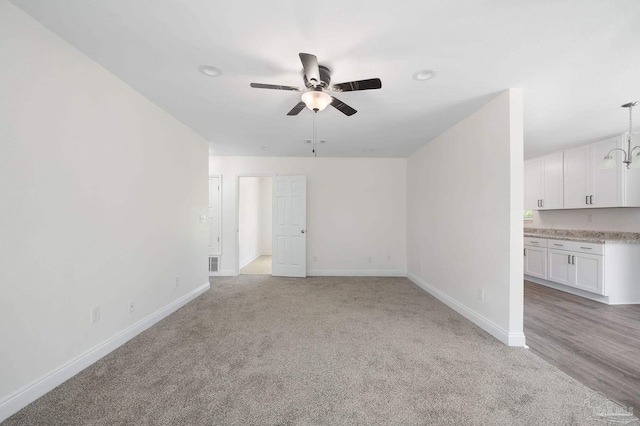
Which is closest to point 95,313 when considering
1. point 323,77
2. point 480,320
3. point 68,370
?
point 68,370

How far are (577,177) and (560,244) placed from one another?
4.10 feet

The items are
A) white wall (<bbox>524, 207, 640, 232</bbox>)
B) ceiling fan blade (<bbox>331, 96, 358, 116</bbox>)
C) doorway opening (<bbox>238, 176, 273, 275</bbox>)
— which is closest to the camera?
ceiling fan blade (<bbox>331, 96, 358, 116</bbox>)

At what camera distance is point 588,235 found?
439cm

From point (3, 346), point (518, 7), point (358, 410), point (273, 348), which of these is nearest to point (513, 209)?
point (518, 7)

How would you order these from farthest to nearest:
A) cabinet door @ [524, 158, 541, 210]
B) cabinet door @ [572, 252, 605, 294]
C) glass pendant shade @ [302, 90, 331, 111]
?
cabinet door @ [524, 158, 541, 210] → cabinet door @ [572, 252, 605, 294] → glass pendant shade @ [302, 90, 331, 111]

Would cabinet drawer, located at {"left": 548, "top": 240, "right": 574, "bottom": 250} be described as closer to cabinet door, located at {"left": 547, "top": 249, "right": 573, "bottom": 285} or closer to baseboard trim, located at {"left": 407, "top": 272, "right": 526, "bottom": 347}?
cabinet door, located at {"left": 547, "top": 249, "right": 573, "bottom": 285}

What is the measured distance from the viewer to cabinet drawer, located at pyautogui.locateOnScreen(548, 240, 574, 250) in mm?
4141

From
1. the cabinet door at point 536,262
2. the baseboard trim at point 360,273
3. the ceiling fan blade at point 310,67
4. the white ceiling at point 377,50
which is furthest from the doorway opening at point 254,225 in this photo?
the cabinet door at point 536,262

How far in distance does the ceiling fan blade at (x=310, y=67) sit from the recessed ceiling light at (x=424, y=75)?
96 cm

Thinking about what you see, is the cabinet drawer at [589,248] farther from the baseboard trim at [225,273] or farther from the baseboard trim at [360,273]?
the baseboard trim at [225,273]

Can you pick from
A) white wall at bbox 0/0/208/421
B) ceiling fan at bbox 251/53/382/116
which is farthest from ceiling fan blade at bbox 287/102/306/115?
white wall at bbox 0/0/208/421

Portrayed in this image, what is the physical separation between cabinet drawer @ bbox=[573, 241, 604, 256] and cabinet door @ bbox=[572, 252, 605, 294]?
0.20ft

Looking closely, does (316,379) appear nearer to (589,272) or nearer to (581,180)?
(589,272)

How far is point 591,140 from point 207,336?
247 inches
